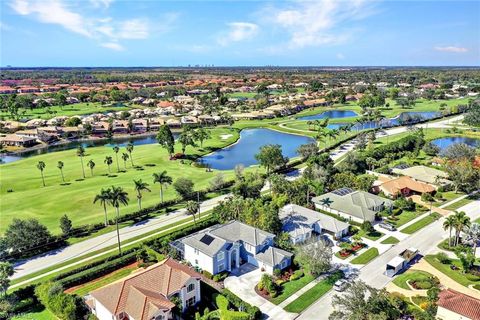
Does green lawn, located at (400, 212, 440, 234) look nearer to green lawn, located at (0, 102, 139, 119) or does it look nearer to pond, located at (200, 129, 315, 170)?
pond, located at (200, 129, 315, 170)

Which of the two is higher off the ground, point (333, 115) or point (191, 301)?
point (191, 301)

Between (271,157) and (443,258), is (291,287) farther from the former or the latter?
(271,157)

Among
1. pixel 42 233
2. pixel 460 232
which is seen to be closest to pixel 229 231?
pixel 42 233

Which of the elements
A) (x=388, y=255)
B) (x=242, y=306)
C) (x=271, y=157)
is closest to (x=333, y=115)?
(x=271, y=157)

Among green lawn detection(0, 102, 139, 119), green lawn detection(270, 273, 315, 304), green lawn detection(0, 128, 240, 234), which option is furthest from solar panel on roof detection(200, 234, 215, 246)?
green lawn detection(0, 102, 139, 119)

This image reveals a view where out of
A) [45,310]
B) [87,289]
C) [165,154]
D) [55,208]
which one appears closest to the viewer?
[45,310]

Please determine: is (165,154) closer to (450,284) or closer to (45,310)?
(45,310)

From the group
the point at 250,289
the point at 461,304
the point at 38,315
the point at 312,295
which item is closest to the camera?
the point at 461,304
